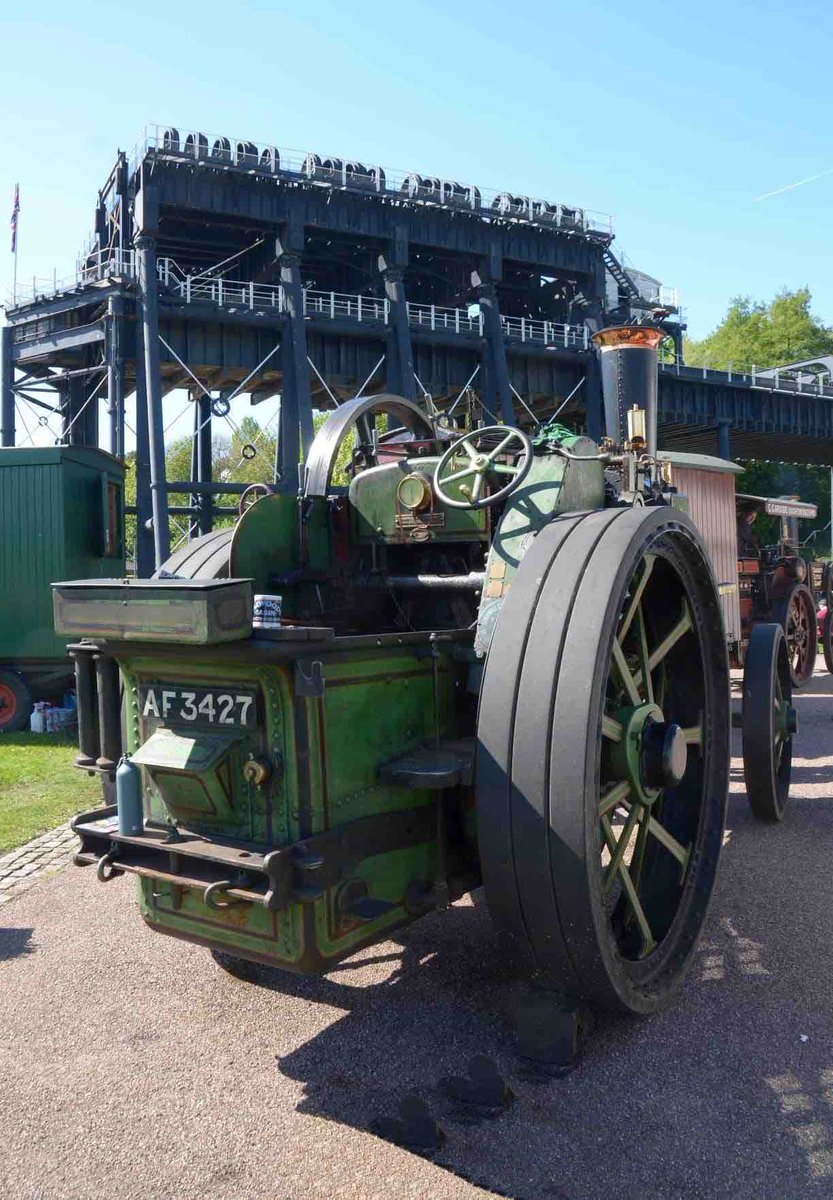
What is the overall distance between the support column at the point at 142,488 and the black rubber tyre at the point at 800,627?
56.8 feet

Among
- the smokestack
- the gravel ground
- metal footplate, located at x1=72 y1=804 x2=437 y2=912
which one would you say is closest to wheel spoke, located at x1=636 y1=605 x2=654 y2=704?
metal footplate, located at x1=72 y1=804 x2=437 y2=912

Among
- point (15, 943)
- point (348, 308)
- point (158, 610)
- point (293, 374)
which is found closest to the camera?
point (158, 610)

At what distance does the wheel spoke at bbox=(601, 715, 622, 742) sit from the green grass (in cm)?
419

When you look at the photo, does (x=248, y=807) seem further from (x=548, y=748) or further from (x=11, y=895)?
(x=11, y=895)

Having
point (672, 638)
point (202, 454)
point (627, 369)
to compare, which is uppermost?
point (202, 454)

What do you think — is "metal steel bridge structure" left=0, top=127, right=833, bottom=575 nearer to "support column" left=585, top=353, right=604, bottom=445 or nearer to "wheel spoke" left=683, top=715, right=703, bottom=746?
"support column" left=585, top=353, right=604, bottom=445

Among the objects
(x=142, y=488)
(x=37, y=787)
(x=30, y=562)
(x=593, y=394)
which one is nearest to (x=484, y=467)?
(x=37, y=787)

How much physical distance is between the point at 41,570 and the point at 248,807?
27.4 feet

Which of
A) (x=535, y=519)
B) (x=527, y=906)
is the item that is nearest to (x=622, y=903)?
(x=527, y=906)

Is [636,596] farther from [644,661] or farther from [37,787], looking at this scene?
[37,787]

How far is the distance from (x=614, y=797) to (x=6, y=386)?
29.5m

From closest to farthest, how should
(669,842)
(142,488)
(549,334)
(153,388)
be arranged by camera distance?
1. (669,842)
2. (153,388)
3. (142,488)
4. (549,334)

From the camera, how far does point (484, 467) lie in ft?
12.5

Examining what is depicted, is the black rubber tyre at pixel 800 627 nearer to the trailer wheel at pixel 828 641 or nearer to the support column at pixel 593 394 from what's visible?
the trailer wheel at pixel 828 641
